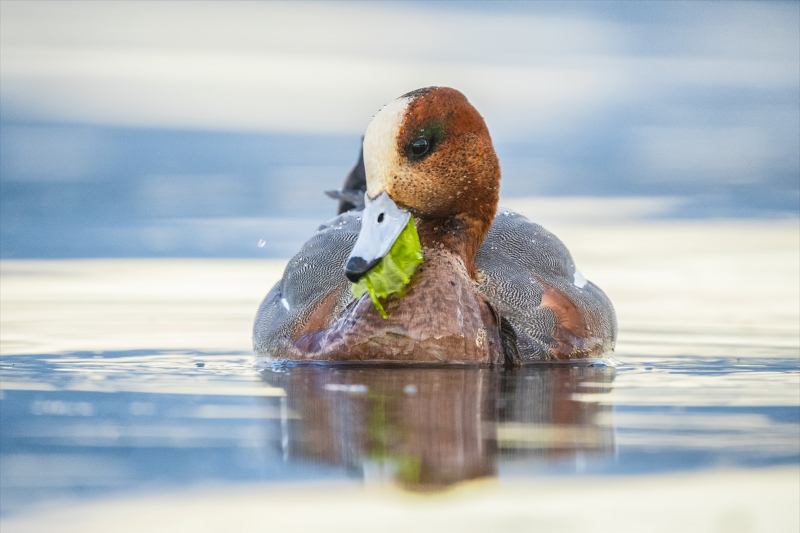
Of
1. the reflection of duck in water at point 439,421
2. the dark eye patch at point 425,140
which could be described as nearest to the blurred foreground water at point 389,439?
the reflection of duck in water at point 439,421

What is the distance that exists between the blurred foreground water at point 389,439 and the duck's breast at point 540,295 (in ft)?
0.63

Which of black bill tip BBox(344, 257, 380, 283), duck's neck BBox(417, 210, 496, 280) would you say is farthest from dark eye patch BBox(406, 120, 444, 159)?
black bill tip BBox(344, 257, 380, 283)

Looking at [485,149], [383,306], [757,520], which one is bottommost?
[757,520]

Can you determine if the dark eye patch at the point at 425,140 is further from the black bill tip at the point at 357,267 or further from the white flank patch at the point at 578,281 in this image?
the white flank patch at the point at 578,281

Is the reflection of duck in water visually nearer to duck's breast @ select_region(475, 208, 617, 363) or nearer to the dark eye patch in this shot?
duck's breast @ select_region(475, 208, 617, 363)

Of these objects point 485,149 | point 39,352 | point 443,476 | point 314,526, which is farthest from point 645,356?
point 314,526

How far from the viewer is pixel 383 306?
5.91 meters

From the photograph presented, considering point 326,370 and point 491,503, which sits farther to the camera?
point 326,370

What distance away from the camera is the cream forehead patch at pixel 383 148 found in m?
5.78

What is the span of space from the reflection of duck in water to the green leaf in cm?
40

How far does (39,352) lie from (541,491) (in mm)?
3556

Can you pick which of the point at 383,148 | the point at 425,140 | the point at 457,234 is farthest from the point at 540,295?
the point at 383,148

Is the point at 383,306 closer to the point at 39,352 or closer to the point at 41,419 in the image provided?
the point at 39,352

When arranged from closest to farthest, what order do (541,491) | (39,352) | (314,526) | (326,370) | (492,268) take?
(314,526)
(541,491)
(326,370)
(39,352)
(492,268)
